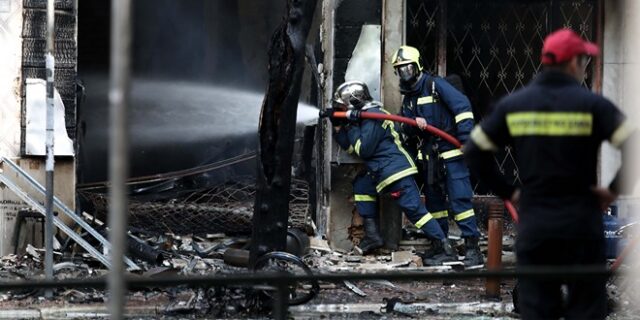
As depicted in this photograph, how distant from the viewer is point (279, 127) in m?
9.91

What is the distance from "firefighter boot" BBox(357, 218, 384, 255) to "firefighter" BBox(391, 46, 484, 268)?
57cm

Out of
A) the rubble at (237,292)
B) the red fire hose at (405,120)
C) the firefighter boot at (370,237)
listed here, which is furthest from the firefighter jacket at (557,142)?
the firefighter boot at (370,237)

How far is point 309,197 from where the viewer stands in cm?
1309

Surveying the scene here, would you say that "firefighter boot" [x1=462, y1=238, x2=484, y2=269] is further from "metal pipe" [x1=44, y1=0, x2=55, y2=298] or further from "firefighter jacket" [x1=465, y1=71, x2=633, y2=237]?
"firefighter jacket" [x1=465, y1=71, x2=633, y2=237]

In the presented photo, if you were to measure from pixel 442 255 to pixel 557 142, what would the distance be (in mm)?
5742

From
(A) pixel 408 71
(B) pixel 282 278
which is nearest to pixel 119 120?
(B) pixel 282 278

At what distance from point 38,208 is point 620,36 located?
19.0 feet

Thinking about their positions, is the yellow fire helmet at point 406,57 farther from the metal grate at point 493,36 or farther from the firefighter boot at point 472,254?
the firefighter boot at point 472,254

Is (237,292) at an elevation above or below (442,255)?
below

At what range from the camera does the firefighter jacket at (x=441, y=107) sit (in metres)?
11.6

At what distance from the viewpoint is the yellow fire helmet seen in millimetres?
11656

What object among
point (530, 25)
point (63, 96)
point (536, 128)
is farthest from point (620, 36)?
point (536, 128)

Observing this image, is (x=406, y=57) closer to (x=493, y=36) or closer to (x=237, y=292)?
(x=493, y=36)

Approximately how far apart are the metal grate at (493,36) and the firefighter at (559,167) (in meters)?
6.61
